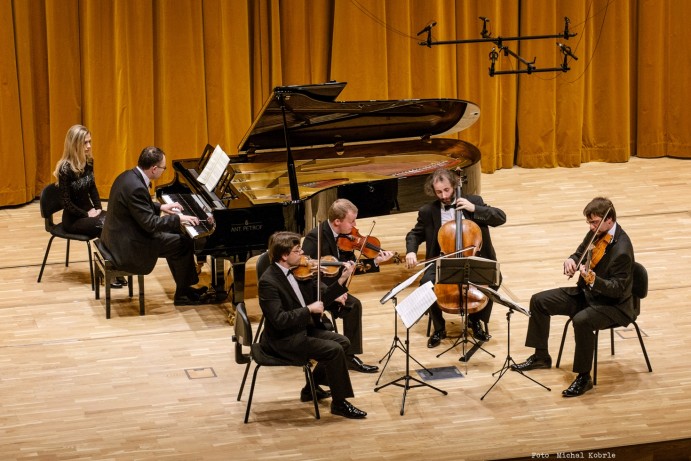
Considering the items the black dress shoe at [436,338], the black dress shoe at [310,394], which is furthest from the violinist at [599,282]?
the black dress shoe at [310,394]

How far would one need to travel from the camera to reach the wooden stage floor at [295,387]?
640 centimetres

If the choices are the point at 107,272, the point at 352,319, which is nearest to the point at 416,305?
the point at 352,319

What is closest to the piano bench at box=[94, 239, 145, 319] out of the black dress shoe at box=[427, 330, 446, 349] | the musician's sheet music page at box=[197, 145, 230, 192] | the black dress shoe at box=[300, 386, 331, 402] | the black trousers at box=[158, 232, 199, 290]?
the black trousers at box=[158, 232, 199, 290]

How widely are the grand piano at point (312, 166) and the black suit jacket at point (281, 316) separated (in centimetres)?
130

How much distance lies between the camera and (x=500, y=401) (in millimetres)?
6934

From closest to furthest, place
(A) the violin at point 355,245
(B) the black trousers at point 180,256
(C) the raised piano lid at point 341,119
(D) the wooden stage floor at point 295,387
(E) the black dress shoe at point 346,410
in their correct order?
(D) the wooden stage floor at point 295,387 < (E) the black dress shoe at point 346,410 < (A) the violin at point 355,245 < (B) the black trousers at point 180,256 < (C) the raised piano lid at point 341,119

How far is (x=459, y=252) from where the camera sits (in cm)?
738

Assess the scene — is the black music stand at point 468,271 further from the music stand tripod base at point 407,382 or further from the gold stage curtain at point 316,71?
the gold stage curtain at point 316,71

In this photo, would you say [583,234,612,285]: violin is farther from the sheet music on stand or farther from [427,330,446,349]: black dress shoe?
[427,330,446,349]: black dress shoe

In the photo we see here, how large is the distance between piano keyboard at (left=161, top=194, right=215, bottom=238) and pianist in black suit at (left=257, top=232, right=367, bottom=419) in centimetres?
133

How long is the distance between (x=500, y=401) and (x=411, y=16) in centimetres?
584

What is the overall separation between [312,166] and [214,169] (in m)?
1.15

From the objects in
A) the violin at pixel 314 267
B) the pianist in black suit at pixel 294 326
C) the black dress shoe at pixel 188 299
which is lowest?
the black dress shoe at pixel 188 299

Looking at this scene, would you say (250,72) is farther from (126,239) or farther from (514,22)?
(126,239)
